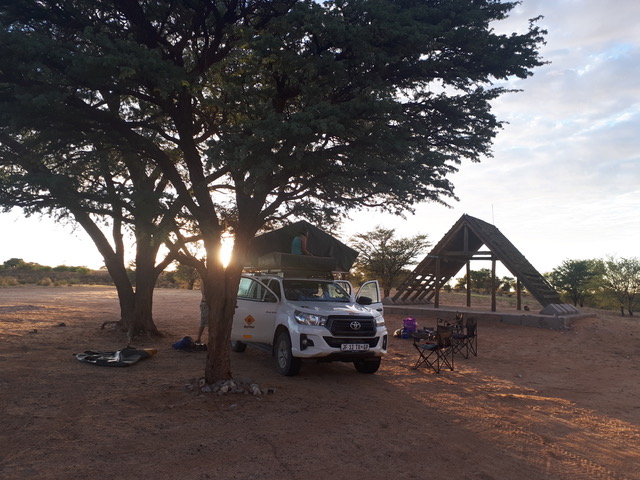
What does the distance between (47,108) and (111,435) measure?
4843 millimetres

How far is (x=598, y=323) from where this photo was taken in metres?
19.3

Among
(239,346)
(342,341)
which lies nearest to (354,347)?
(342,341)

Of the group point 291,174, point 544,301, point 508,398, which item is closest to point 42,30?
point 291,174

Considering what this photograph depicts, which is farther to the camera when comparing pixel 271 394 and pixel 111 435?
pixel 271 394

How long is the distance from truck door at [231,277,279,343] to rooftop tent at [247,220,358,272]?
80 cm

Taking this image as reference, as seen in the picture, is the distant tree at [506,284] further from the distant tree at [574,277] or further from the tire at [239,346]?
the tire at [239,346]

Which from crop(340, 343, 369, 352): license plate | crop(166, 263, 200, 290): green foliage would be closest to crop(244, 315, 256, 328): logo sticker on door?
crop(340, 343, 369, 352): license plate

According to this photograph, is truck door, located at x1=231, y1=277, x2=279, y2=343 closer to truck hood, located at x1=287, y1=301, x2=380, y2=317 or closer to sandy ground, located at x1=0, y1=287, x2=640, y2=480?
sandy ground, located at x1=0, y1=287, x2=640, y2=480

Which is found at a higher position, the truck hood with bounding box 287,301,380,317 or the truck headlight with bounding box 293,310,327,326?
the truck hood with bounding box 287,301,380,317

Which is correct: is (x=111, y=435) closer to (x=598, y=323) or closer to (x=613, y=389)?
(x=613, y=389)

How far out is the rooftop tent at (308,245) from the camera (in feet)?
37.8

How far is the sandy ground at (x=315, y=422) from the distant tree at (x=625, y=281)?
21377mm

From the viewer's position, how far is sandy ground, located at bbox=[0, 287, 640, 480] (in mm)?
4723

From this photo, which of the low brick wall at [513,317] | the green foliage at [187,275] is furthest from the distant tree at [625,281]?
the green foliage at [187,275]
